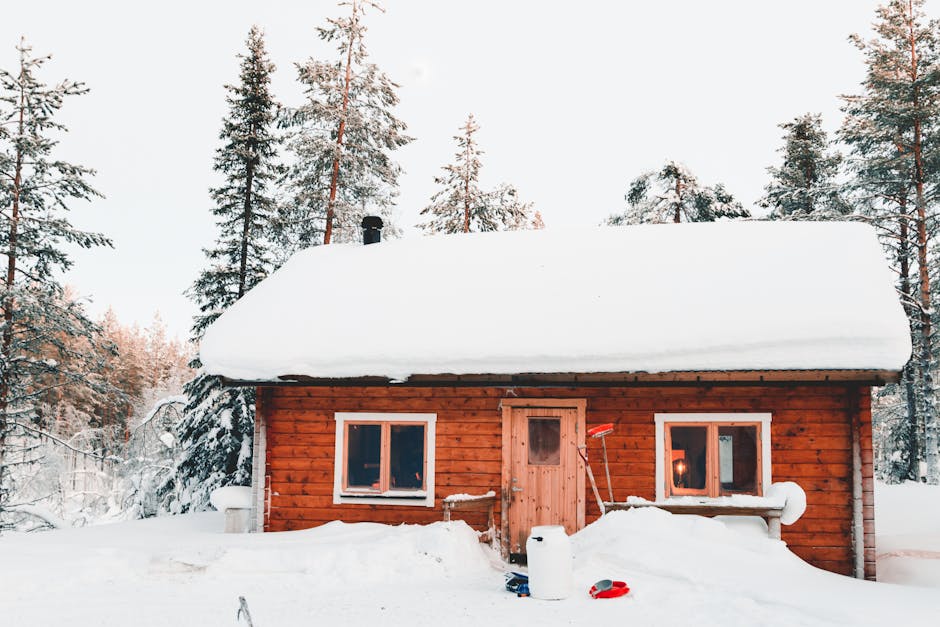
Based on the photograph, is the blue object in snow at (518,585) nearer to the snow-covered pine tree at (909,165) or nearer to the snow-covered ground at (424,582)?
the snow-covered ground at (424,582)

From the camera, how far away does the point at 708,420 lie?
986cm

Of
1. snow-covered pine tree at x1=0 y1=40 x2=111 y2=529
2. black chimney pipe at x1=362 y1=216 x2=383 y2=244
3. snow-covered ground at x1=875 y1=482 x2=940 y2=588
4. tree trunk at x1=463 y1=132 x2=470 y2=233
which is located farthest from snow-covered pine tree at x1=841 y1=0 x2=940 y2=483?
snow-covered pine tree at x1=0 y1=40 x2=111 y2=529

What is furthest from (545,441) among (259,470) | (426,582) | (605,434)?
(259,470)

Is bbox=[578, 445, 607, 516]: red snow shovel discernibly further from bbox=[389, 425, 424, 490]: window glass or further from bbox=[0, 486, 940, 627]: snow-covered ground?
bbox=[389, 425, 424, 490]: window glass

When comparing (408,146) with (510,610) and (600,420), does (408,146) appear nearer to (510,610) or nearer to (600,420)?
(600,420)

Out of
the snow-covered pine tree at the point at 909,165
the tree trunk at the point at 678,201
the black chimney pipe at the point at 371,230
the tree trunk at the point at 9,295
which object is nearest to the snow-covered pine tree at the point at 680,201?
the tree trunk at the point at 678,201

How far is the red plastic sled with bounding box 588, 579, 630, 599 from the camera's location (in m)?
7.07

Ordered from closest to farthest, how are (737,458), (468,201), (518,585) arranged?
(518,585)
(737,458)
(468,201)

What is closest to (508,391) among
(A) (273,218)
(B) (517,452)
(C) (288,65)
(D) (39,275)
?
(B) (517,452)

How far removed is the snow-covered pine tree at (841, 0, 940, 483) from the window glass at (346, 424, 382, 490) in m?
15.5

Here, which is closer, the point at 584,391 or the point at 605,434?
the point at 605,434

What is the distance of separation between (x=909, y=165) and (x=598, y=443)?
15789 mm

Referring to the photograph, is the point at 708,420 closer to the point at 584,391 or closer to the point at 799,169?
the point at 584,391

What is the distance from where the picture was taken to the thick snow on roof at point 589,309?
31.0 feet
